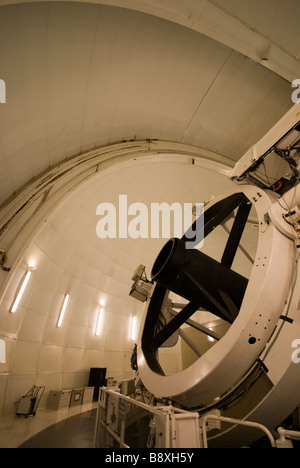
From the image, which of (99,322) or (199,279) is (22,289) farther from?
(199,279)

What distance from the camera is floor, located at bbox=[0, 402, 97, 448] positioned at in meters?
3.28

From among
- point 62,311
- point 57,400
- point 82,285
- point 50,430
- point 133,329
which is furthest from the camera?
point 133,329

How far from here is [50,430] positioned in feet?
13.4

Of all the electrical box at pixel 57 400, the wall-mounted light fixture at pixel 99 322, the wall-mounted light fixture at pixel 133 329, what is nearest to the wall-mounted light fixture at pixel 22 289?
the electrical box at pixel 57 400

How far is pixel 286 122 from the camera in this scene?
262cm

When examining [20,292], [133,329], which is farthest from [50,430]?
[133,329]

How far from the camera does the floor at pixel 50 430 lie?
3281mm


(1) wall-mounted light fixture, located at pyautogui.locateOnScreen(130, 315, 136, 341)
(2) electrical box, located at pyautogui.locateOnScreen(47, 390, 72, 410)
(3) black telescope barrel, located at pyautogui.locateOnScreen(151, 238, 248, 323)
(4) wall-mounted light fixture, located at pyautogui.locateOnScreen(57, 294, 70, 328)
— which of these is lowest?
(2) electrical box, located at pyautogui.locateOnScreen(47, 390, 72, 410)

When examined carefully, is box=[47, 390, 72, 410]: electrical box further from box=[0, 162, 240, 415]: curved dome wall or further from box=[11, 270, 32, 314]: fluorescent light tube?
box=[11, 270, 32, 314]: fluorescent light tube

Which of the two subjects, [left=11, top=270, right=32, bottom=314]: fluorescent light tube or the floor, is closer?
the floor

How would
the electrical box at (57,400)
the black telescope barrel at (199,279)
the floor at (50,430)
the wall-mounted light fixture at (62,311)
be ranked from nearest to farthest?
1. the black telescope barrel at (199,279)
2. the floor at (50,430)
3. the electrical box at (57,400)
4. the wall-mounted light fixture at (62,311)

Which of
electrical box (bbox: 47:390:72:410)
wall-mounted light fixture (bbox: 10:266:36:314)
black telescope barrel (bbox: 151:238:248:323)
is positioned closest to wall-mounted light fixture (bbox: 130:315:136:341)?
electrical box (bbox: 47:390:72:410)

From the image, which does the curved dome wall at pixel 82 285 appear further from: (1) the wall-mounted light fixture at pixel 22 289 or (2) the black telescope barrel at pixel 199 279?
(2) the black telescope barrel at pixel 199 279

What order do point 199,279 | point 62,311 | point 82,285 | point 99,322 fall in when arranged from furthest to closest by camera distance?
point 99,322 < point 82,285 < point 62,311 < point 199,279
